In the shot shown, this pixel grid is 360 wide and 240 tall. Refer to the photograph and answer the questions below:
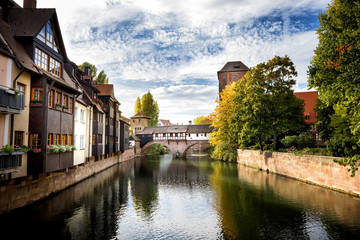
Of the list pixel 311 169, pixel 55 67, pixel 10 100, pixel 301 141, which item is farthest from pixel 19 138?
pixel 301 141

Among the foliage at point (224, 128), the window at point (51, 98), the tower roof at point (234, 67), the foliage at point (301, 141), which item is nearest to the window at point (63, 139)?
the window at point (51, 98)

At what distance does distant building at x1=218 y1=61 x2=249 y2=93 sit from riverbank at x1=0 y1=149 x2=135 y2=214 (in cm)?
4884

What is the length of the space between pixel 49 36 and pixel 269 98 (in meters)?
22.9

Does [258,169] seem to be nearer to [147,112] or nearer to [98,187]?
[98,187]

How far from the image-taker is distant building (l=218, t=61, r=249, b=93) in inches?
2574

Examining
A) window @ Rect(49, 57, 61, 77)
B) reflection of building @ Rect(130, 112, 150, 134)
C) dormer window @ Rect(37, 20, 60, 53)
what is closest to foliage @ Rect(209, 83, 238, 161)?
window @ Rect(49, 57, 61, 77)

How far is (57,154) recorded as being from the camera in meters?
16.8

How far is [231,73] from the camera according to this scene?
66000mm

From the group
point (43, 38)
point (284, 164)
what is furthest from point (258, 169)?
point (43, 38)

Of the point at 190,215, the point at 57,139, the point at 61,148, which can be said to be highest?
the point at 57,139

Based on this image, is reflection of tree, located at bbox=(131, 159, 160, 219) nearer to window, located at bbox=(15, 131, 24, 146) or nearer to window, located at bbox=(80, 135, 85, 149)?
window, located at bbox=(80, 135, 85, 149)

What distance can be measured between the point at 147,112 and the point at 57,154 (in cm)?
6171

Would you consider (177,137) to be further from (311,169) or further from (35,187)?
(35,187)

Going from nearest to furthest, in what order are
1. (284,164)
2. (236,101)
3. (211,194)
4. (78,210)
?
(78,210), (211,194), (284,164), (236,101)
